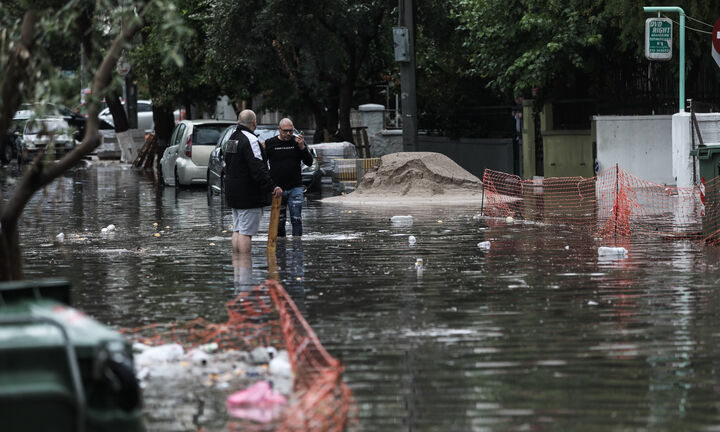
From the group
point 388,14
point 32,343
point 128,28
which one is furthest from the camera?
point 388,14

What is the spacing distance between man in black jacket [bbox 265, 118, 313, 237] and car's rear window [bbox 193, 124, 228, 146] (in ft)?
42.5

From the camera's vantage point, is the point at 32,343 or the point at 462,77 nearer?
the point at 32,343

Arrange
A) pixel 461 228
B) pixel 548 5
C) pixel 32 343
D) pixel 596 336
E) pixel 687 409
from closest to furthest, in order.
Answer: pixel 32 343, pixel 687 409, pixel 596 336, pixel 461 228, pixel 548 5

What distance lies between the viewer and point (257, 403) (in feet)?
22.1

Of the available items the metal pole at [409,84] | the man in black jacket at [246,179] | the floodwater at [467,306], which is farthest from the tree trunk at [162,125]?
the man in black jacket at [246,179]

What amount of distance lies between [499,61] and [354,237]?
12482 millimetres

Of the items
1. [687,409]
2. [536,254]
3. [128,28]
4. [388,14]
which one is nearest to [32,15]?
[128,28]

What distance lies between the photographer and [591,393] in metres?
7.02

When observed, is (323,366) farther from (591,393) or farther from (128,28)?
(128,28)

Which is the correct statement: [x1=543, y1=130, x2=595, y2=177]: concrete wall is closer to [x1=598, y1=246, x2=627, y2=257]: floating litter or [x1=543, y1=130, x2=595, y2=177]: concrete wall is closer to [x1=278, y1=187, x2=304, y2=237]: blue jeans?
[x1=278, y1=187, x2=304, y2=237]: blue jeans

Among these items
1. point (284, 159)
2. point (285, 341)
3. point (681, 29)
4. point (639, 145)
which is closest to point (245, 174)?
point (284, 159)

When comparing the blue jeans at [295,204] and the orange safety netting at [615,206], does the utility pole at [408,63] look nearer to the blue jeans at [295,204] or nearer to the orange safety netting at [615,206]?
the orange safety netting at [615,206]

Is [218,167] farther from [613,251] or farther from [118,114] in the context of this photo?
[118,114]

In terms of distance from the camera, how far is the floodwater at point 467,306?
6820 mm
